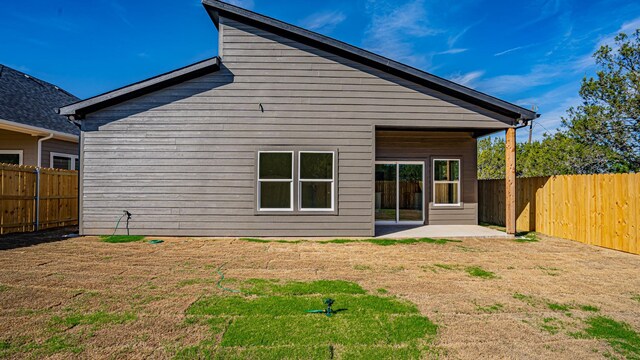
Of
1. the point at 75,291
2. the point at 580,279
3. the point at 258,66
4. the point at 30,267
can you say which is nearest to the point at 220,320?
the point at 75,291

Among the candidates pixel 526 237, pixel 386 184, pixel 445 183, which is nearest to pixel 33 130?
pixel 386 184

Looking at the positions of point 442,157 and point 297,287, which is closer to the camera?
point 297,287

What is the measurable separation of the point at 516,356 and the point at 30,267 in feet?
Answer: 22.5

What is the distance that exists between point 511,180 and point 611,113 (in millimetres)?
6154

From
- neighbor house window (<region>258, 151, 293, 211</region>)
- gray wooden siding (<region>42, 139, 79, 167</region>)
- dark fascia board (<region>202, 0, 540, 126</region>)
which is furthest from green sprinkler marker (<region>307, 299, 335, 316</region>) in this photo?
gray wooden siding (<region>42, 139, 79, 167</region>)

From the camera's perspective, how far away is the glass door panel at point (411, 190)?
11.2 metres

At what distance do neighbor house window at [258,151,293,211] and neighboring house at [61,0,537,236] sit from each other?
26 millimetres

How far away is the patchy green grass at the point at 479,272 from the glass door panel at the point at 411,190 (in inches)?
211

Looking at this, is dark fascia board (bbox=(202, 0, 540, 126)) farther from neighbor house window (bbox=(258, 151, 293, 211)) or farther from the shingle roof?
the shingle roof

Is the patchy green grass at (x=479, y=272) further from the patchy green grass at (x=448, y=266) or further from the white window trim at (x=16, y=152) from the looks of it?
the white window trim at (x=16, y=152)

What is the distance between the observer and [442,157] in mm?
11164

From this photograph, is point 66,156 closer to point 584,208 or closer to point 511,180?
point 511,180

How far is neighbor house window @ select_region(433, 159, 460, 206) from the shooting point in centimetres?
1116

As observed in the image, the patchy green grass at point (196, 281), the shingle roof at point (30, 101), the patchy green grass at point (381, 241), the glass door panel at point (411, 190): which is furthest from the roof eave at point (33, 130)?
the glass door panel at point (411, 190)
